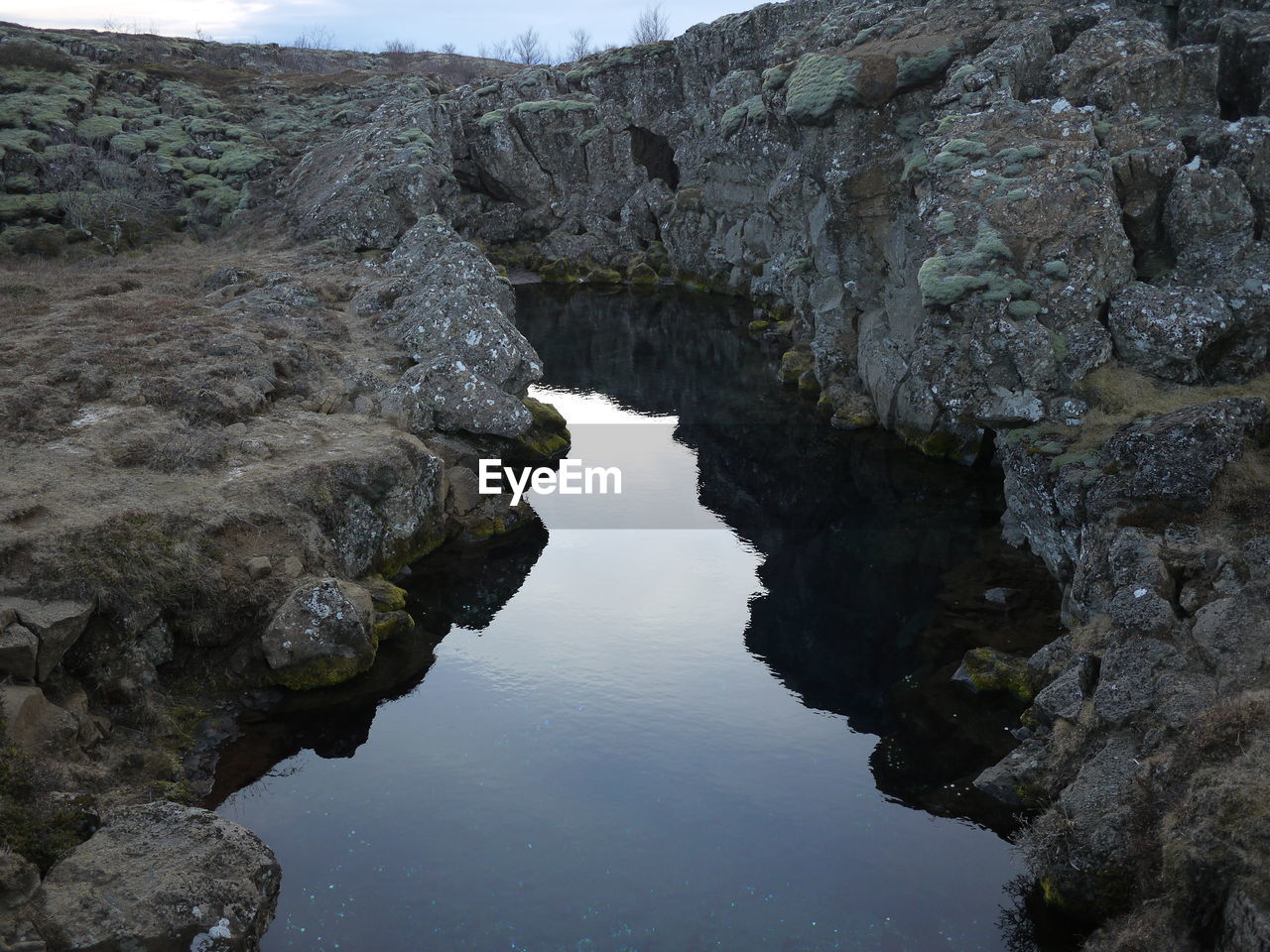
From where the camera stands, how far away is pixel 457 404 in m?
34.8

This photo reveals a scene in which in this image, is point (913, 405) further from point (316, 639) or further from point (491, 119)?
point (491, 119)

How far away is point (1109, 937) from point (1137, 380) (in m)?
18.6

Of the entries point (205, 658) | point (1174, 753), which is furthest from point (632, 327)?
point (1174, 753)

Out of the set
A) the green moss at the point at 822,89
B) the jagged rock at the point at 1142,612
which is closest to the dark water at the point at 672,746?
the jagged rock at the point at 1142,612

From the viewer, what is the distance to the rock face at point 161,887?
13688 mm

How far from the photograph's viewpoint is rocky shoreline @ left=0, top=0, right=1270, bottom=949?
16.6 m

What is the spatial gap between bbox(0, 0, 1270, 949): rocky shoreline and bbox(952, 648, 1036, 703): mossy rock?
149mm

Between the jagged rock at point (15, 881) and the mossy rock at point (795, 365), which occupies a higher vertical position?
the mossy rock at point (795, 365)

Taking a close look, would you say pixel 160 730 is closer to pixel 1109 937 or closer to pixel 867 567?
pixel 1109 937

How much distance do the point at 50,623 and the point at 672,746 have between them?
1281 centimetres

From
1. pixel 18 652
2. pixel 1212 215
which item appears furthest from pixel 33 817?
pixel 1212 215

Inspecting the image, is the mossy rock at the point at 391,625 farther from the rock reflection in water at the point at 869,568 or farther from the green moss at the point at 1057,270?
the green moss at the point at 1057,270

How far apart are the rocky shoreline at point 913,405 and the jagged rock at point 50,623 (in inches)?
2.8

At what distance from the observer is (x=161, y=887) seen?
47.2ft
